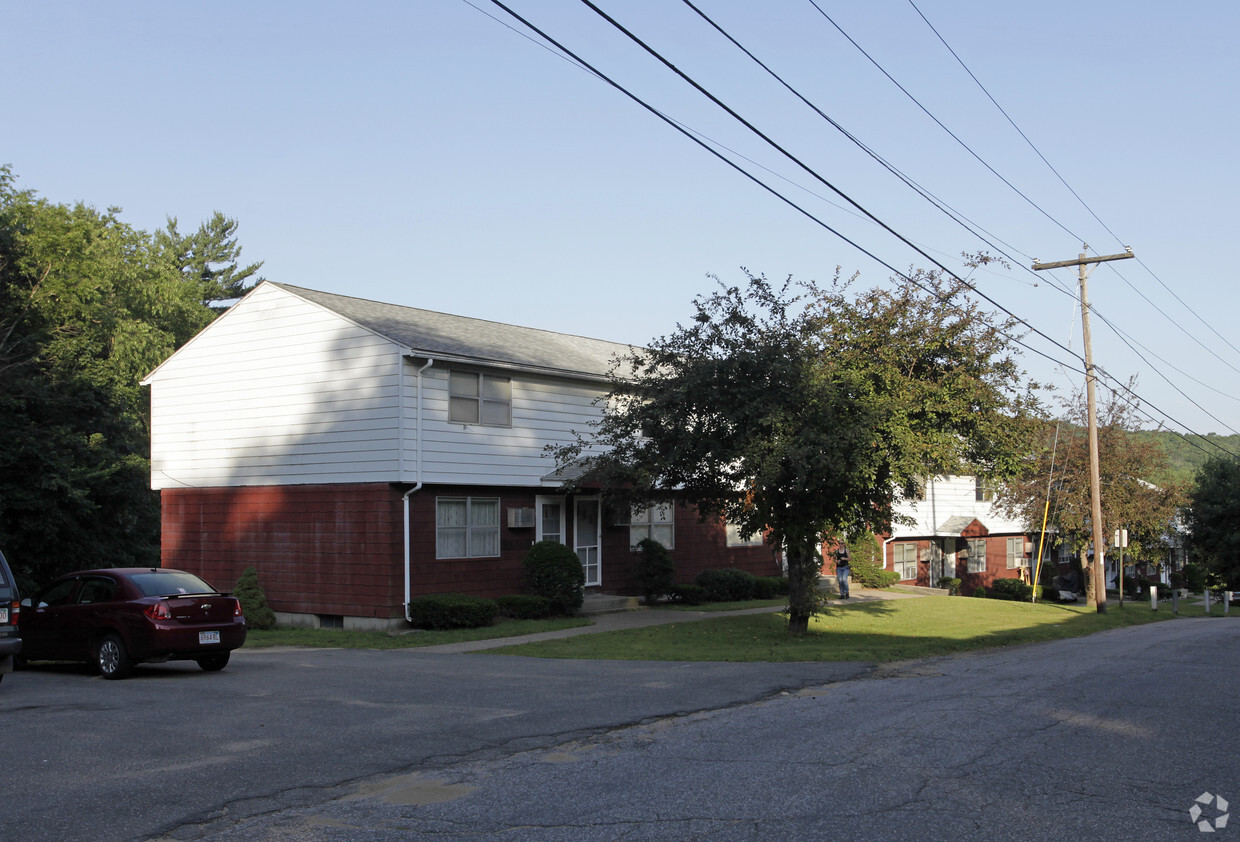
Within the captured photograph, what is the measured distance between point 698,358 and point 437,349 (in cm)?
632

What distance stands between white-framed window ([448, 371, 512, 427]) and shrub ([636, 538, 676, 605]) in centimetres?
570

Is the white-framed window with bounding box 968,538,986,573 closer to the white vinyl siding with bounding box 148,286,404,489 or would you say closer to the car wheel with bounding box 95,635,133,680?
the white vinyl siding with bounding box 148,286,404,489

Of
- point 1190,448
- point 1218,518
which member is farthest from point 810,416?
point 1190,448

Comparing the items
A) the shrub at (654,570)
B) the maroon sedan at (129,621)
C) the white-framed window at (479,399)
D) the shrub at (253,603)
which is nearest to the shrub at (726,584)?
the shrub at (654,570)

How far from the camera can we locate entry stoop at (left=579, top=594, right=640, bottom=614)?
83.6 ft

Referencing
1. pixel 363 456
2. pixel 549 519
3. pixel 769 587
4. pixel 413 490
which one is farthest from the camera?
pixel 769 587

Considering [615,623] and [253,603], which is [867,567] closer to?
[615,623]

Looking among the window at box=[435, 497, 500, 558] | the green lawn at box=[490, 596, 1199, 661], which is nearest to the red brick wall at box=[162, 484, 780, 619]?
the window at box=[435, 497, 500, 558]

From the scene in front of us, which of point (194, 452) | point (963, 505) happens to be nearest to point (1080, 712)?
point (194, 452)

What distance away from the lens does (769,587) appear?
101 ft

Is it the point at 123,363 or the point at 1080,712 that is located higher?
the point at 123,363

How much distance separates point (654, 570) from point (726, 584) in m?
2.97

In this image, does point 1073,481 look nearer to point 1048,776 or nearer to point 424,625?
point 424,625

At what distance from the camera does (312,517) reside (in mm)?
23109
